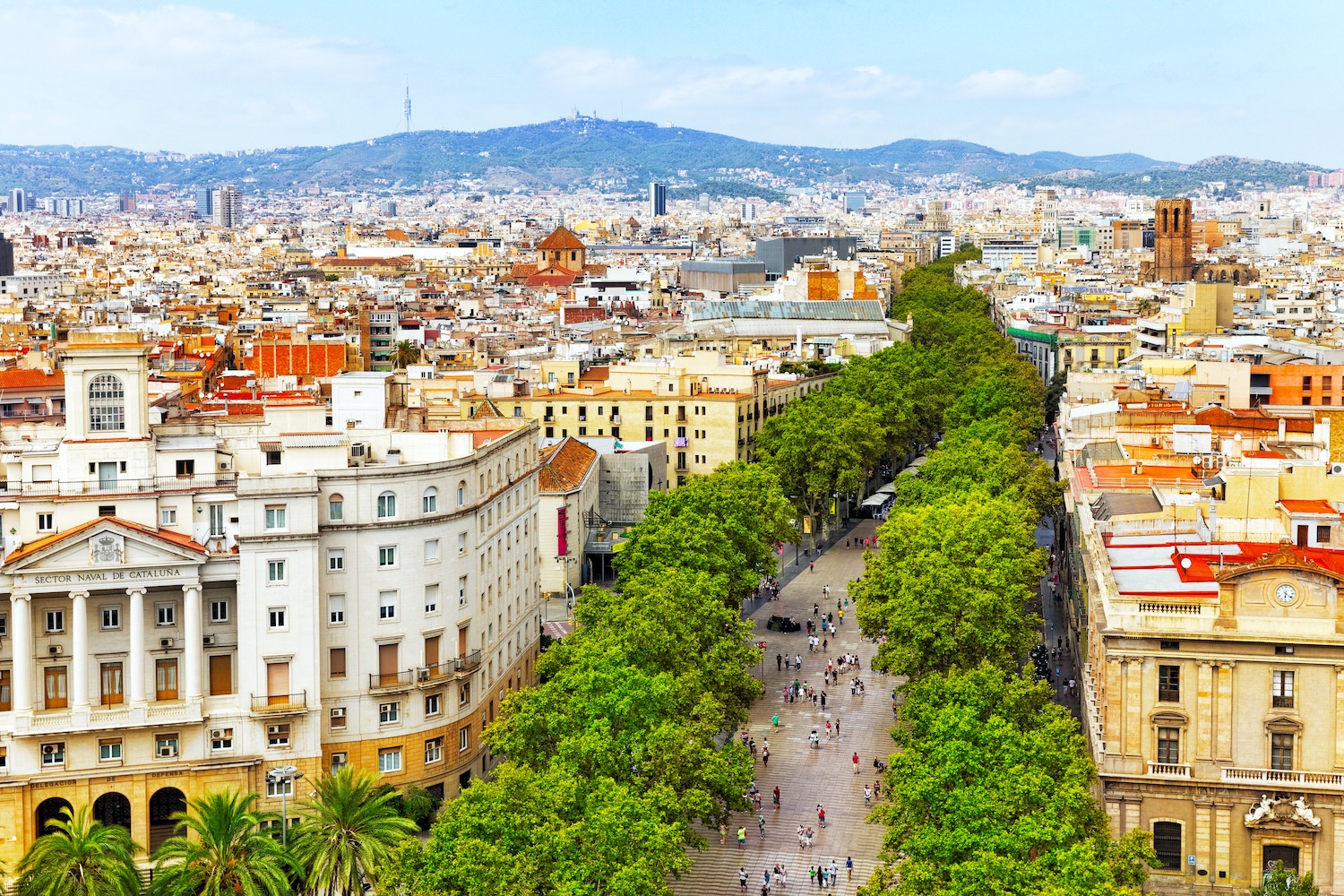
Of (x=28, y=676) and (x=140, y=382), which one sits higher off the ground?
(x=140, y=382)

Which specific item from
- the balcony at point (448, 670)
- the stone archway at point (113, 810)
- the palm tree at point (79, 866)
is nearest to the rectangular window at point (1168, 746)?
the balcony at point (448, 670)

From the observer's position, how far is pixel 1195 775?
1951 inches

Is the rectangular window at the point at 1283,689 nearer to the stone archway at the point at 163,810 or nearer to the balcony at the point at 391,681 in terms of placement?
the balcony at the point at 391,681

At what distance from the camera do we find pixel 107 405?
59594mm

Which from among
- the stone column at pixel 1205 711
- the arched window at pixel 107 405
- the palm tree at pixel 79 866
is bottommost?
the palm tree at pixel 79 866

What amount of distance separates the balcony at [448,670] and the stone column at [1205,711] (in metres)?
23.9

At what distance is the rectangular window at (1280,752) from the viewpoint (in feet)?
161

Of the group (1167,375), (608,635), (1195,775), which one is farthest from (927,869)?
(1167,375)

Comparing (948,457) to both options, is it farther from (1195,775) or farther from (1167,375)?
(1195,775)

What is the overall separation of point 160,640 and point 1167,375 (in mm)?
74186

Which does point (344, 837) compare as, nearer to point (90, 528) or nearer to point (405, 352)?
point (90, 528)

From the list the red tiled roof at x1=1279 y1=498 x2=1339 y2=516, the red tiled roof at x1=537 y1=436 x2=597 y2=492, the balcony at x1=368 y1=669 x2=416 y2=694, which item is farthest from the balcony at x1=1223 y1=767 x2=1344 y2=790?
the red tiled roof at x1=537 y1=436 x2=597 y2=492

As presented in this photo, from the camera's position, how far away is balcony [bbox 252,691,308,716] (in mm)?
55219

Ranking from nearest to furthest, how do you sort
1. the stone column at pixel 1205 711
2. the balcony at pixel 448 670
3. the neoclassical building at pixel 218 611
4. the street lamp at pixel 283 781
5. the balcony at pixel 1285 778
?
the balcony at pixel 1285 778, the street lamp at pixel 283 781, the stone column at pixel 1205 711, the neoclassical building at pixel 218 611, the balcony at pixel 448 670
